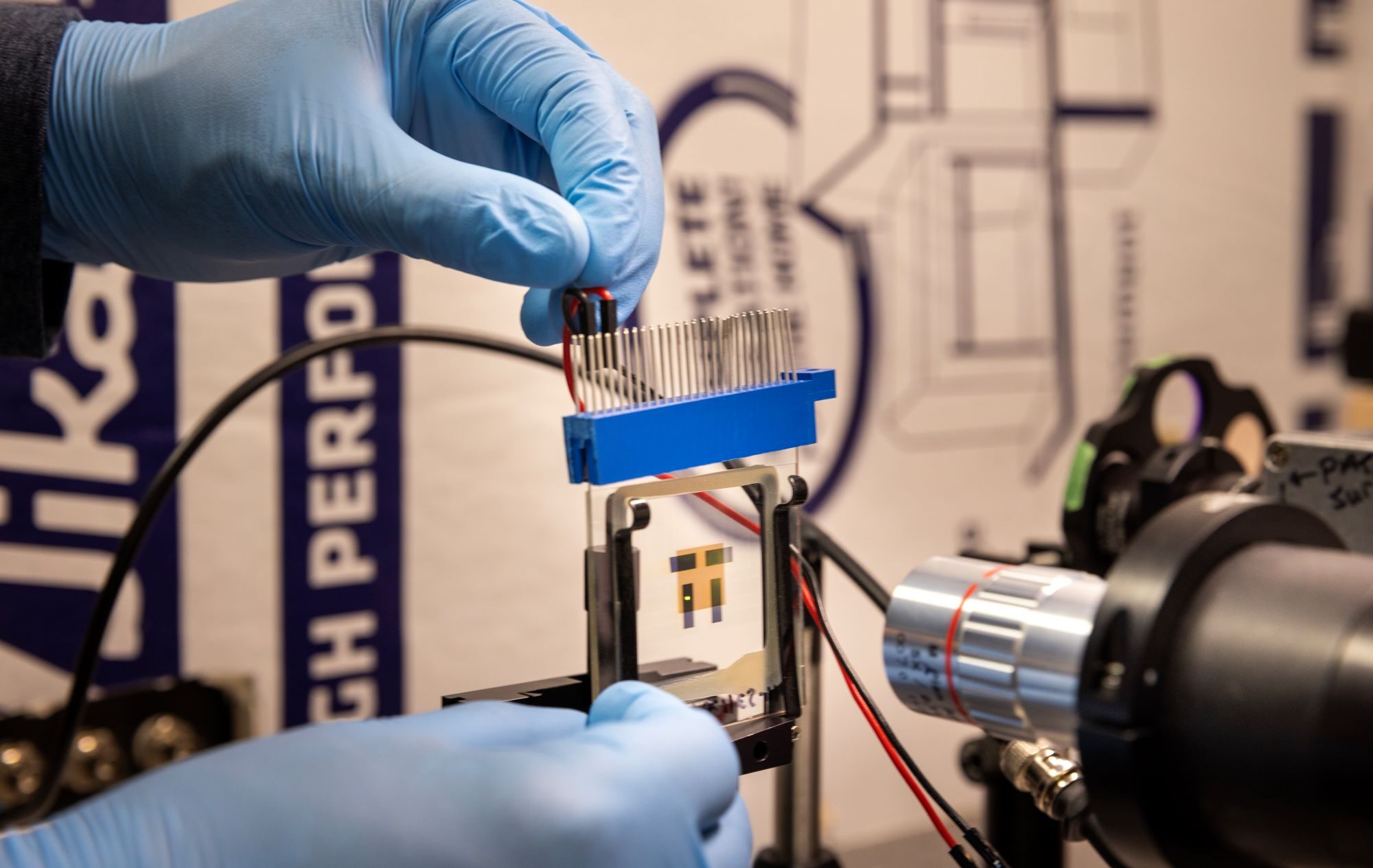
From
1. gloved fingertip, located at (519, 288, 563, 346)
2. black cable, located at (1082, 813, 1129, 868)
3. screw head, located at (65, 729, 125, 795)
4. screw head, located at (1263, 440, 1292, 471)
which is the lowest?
screw head, located at (65, 729, 125, 795)

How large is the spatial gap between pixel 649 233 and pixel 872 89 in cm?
90

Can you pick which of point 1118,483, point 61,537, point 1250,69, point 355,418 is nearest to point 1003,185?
point 1250,69

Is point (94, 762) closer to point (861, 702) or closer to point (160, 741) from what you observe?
point (160, 741)

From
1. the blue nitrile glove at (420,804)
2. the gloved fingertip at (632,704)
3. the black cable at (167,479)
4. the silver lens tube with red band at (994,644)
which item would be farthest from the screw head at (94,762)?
the silver lens tube with red band at (994,644)

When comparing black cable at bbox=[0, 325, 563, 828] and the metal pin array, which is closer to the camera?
the metal pin array

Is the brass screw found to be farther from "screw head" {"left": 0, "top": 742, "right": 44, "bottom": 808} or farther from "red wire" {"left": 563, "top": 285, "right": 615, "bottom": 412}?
"red wire" {"left": 563, "top": 285, "right": 615, "bottom": 412}

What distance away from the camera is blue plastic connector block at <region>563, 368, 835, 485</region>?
540 millimetres

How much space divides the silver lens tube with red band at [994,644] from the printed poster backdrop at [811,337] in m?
0.53

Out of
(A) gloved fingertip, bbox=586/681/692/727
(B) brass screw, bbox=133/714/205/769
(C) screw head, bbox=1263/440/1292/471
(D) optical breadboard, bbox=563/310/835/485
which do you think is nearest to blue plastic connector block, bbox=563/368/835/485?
(D) optical breadboard, bbox=563/310/835/485

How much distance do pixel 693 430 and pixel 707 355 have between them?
0.23ft

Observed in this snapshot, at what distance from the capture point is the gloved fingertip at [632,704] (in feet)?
1.81

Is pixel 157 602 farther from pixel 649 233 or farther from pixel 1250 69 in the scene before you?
pixel 1250 69

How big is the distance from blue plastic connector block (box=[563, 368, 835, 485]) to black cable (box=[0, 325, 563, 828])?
250 mm

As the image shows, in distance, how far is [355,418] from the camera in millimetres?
1277
